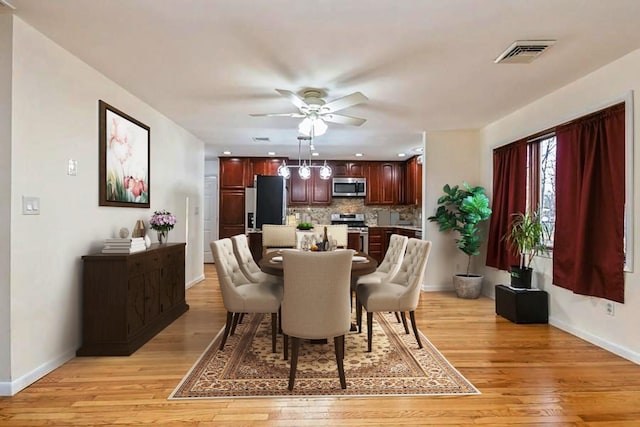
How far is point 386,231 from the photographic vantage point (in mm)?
8000

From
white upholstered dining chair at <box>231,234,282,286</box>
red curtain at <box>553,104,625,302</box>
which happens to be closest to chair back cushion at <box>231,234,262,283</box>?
white upholstered dining chair at <box>231,234,282,286</box>

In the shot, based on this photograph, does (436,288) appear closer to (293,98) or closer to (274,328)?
(274,328)

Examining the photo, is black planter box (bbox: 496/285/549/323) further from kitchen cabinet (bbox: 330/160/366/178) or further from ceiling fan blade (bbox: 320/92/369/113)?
kitchen cabinet (bbox: 330/160/366/178)

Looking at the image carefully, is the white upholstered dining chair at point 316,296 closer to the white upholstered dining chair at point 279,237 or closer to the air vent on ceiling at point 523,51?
the air vent on ceiling at point 523,51

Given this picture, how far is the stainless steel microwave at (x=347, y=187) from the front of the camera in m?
8.41

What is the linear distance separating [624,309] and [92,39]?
4.60 meters

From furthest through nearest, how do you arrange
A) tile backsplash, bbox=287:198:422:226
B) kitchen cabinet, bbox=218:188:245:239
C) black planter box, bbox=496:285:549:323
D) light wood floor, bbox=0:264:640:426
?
1. tile backsplash, bbox=287:198:422:226
2. kitchen cabinet, bbox=218:188:245:239
3. black planter box, bbox=496:285:549:323
4. light wood floor, bbox=0:264:640:426

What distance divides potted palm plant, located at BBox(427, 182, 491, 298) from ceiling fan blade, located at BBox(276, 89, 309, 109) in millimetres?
2828

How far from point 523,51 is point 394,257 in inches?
87.4

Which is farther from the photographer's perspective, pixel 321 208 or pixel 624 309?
pixel 321 208

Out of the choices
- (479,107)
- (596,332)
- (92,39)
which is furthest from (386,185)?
(92,39)

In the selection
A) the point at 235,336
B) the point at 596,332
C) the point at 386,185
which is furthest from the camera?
the point at 386,185

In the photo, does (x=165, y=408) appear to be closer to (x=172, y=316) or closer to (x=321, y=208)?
(x=172, y=316)

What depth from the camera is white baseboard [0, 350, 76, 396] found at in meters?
2.43
